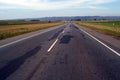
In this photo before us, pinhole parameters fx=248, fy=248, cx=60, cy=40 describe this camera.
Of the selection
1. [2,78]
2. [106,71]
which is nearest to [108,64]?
[106,71]

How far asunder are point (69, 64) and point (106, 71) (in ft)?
5.90

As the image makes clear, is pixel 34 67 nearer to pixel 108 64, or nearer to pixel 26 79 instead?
pixel 26 79

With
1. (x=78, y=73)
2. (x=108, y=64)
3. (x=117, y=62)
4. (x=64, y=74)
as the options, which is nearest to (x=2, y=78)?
(x=64, y=74)

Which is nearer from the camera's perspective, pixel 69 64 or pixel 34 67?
pixel 34 67

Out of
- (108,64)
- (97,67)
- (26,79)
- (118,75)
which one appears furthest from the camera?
(108,64)

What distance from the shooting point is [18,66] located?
9.18m

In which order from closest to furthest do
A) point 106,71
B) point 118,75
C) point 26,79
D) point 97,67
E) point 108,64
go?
1. point 26,79
2. point 118,75
3. point 106,71
4. point 97,67
5. point 108,64

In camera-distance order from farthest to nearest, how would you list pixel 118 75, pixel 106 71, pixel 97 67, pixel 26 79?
1. pixel 97 67
2. pixel 106 71
3. pixel 118 75
4. pixel 26 79

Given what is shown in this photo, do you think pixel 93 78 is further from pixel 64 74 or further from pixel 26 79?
pixel 26 79

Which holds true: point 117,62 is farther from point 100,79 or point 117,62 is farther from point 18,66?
point 18,66

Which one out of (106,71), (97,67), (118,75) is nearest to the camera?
(118,75)

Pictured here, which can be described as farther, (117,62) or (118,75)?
(117,62)

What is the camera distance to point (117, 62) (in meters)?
9.97

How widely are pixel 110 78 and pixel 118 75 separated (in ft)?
1.68
